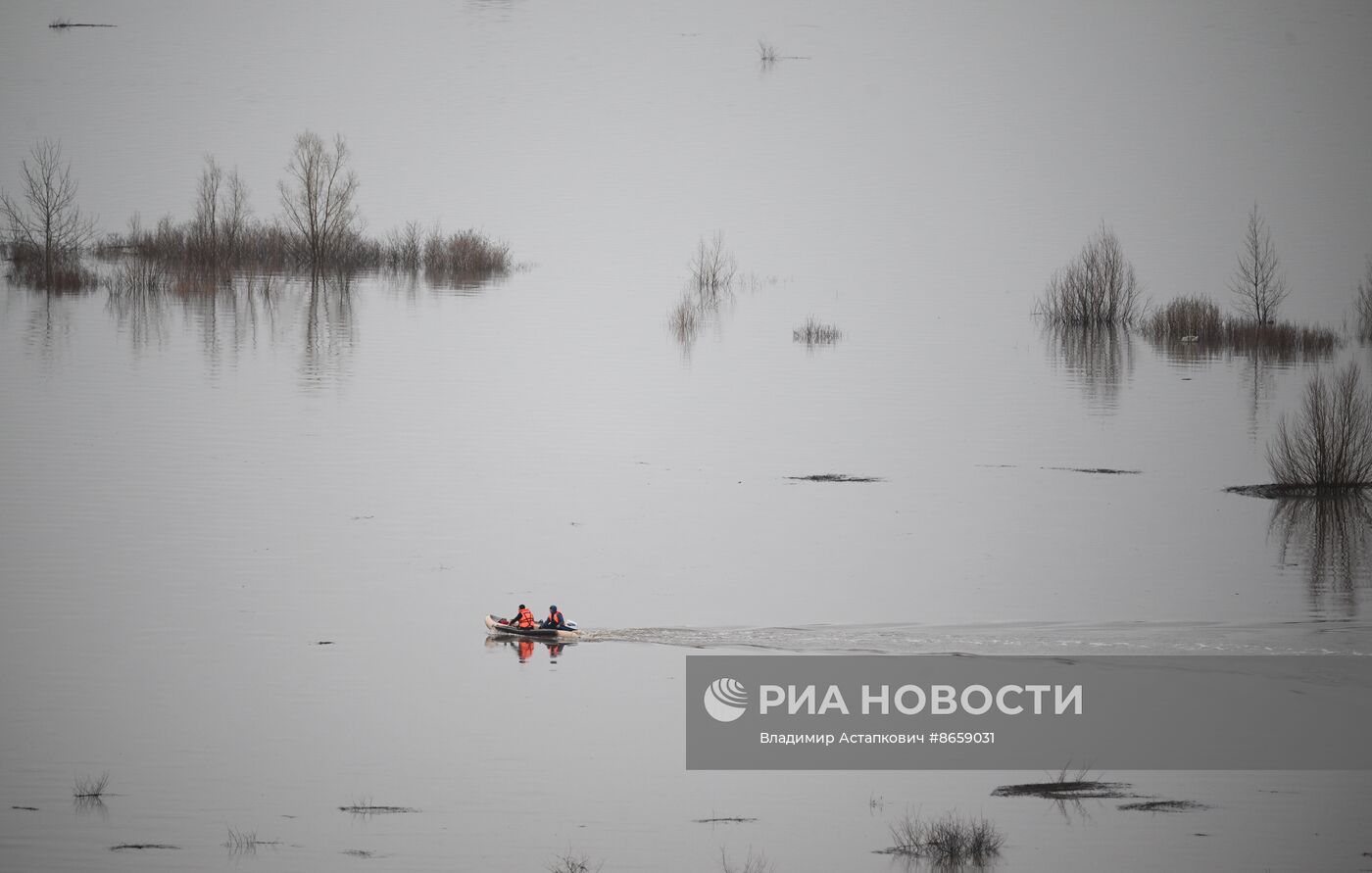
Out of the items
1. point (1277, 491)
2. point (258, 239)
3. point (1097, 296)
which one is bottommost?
point (1277, 491)

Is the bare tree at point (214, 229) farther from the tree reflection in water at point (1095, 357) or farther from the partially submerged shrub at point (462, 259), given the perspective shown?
the tree reflection in water at point (1095, 357)

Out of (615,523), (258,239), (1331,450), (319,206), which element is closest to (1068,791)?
(615,523)

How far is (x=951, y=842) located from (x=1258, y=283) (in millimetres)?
41056

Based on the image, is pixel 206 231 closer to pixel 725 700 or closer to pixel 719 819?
pixel 725 700

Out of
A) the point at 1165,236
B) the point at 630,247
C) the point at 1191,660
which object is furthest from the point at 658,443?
the point at 630,247

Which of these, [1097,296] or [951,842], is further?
[1097,296]

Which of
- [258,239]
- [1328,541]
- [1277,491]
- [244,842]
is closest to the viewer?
[244,842]

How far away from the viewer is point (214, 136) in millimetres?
91625

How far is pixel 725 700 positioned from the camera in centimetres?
1504

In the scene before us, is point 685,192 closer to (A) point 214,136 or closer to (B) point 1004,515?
(A) point 214,136

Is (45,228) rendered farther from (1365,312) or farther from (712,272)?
(1365,312)

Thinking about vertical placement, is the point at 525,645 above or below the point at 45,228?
below

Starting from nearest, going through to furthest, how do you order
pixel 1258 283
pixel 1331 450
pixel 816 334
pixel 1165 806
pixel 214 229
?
pixel 1165 806, pixel 1331 450, pixel 816 334, pixel 1258 283, pixel 214 229

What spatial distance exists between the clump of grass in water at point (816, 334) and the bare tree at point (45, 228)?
21700mm
